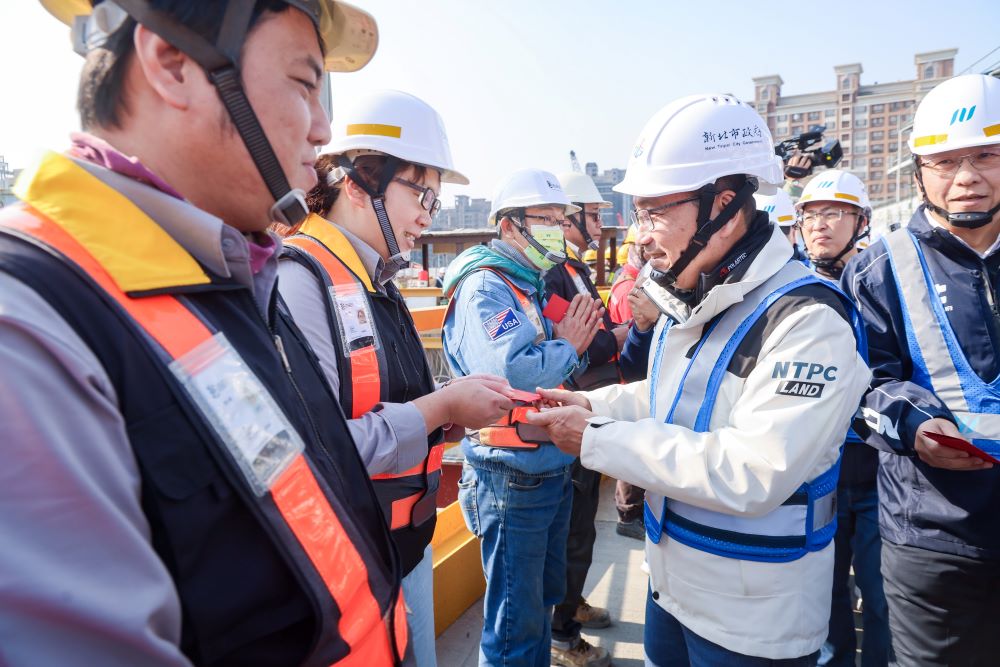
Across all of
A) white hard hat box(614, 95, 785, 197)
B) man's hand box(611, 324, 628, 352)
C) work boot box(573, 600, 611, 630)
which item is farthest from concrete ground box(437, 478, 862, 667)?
white hard hat box(614, 95, 785, 197)

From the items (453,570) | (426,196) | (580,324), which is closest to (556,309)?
(580,324)

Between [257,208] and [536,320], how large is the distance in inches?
85.6

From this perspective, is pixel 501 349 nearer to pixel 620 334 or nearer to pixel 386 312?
pixel 386 312

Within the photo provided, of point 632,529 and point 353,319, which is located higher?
point 353,319

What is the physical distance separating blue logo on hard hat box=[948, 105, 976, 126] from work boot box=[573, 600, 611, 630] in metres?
3.38

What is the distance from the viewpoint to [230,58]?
98cm

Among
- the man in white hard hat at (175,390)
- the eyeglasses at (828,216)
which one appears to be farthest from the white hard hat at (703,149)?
the eyeglasses at (828,216)

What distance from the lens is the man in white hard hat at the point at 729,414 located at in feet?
5.60

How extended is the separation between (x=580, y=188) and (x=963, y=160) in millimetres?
3387

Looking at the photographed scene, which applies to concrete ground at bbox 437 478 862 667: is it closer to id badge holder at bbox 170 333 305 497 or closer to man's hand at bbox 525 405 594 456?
man's hand at bbox 525 405 594 456

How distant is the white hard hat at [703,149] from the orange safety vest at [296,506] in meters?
1.59

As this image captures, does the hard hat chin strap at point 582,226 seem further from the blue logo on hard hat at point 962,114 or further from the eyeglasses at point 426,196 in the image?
the blue logo on hard hat at point 962,114

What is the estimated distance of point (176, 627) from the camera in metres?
0.74

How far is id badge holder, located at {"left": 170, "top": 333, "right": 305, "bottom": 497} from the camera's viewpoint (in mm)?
822
